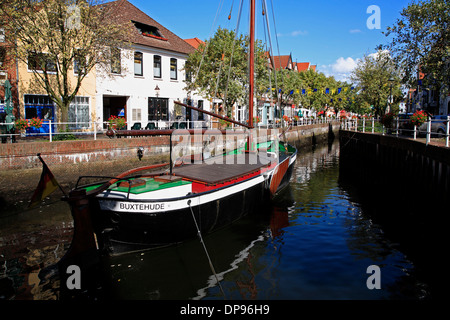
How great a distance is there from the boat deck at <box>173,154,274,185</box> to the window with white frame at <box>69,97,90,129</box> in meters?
16.9

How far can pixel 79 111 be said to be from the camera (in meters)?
27.1

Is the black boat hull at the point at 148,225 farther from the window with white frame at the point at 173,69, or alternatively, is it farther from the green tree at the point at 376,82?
the green tree at the point at 376,82

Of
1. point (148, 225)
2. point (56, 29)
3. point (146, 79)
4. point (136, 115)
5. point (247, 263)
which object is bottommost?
point (247, 263)

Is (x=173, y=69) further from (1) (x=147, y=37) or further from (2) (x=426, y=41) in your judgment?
(2) (x=426, y=41)

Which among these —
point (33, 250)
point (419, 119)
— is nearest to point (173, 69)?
point (419, 119)

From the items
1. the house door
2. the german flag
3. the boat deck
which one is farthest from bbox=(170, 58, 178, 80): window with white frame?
the german flag

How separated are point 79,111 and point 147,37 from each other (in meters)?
10.3

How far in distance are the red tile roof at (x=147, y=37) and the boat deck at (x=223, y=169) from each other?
66.0 feet

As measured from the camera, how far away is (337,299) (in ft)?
24.1

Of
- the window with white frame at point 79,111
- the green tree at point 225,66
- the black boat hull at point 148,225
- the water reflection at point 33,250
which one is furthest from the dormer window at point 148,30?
the black boat hull at point 148,225

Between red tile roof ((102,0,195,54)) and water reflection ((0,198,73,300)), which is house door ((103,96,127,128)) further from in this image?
water reflection ((0,198,73,300))
